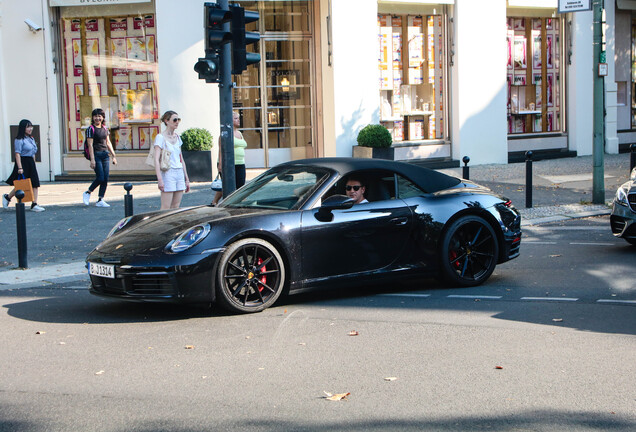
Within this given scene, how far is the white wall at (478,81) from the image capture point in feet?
71.7

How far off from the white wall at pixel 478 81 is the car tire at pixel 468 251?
1356 centimetres

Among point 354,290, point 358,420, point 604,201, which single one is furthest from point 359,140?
point 358,420

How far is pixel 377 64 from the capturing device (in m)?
21.2

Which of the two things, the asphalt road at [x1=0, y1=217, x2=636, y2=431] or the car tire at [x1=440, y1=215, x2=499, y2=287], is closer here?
the asphalt road at [x1=0, y1=217, x2=636, y2=431]

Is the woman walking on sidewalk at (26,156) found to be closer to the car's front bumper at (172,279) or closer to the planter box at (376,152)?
the planter box at (376,152)

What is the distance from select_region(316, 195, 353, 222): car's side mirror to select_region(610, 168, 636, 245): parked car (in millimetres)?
4156

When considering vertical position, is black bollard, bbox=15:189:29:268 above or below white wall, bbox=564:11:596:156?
below

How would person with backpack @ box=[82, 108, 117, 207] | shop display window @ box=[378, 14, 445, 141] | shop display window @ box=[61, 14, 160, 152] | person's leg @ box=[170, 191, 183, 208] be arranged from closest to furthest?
1. person's leg @ box=[170, 191, 183, 208]
2. person with backpack @ box=[82, 108, 117, 207]
3. shop display window @ box=[61, 14, 160, 152]
4. shop display window @ box=[378, 14, 445, 141]

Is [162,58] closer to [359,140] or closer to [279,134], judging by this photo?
[279,134]

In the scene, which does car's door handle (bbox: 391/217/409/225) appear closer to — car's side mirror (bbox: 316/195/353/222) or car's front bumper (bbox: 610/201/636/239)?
car's side mirror (bbox: 316/195/353/222)

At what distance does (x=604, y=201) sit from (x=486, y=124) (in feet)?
25.1

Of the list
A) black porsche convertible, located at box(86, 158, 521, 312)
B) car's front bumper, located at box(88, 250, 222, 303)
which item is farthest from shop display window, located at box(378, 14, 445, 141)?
car's front bumper, located at box(88, 250, 222, 303)

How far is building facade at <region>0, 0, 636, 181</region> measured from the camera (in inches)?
793

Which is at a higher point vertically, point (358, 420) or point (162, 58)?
point (162, 58)
